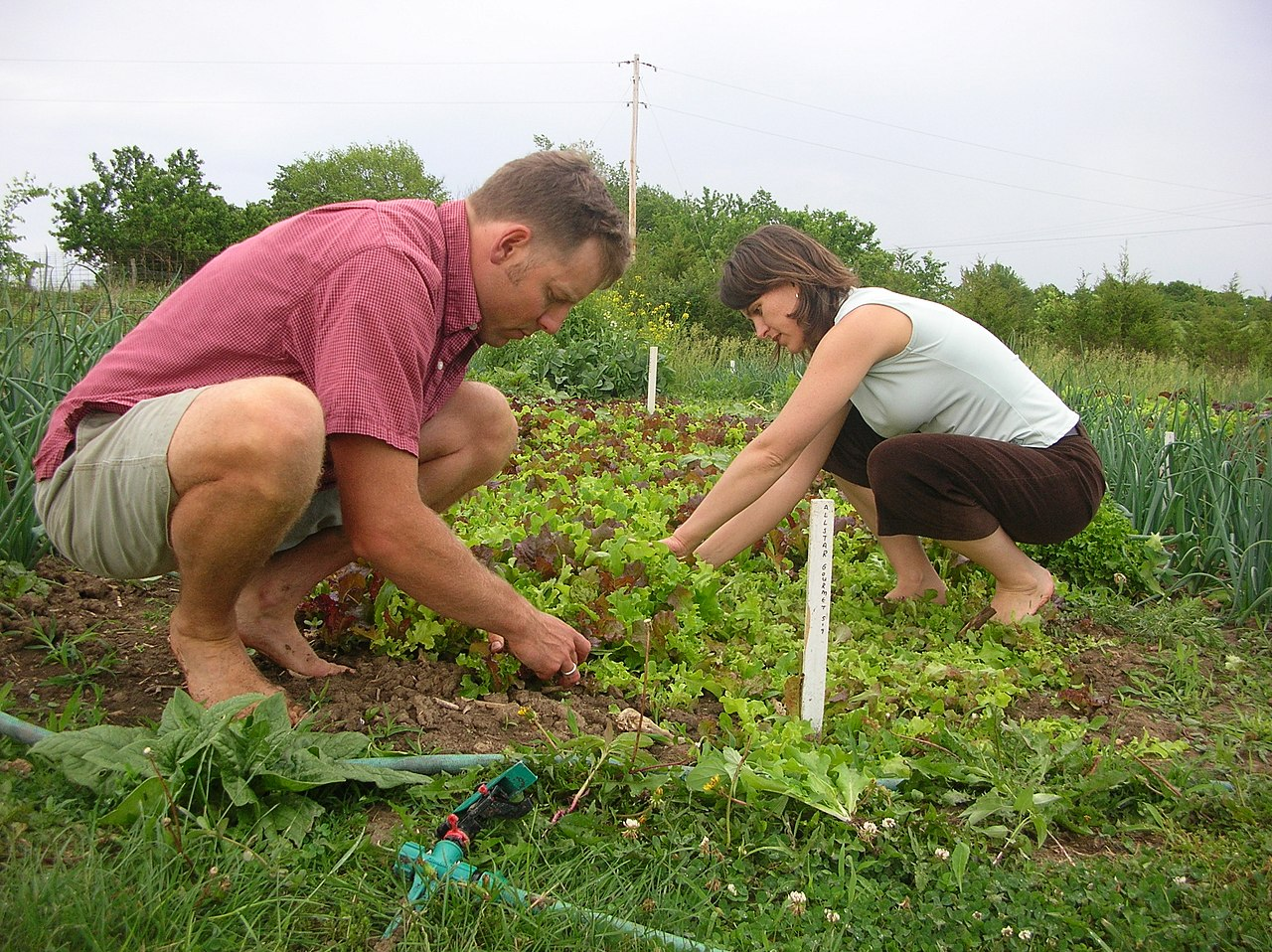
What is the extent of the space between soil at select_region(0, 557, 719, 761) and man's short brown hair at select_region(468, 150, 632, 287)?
112 cm

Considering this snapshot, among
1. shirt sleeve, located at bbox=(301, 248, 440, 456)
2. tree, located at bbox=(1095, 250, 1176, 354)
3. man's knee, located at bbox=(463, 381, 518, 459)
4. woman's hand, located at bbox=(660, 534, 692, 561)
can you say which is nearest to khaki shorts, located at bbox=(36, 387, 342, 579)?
shirt sleeve, located at bbox=(301, 248, 440, 456)

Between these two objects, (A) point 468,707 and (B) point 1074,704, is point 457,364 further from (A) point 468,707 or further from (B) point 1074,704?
(B) point 1074,704

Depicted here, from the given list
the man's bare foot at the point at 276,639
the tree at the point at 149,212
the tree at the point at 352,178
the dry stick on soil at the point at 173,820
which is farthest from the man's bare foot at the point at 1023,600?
the tree at the point at 352,178

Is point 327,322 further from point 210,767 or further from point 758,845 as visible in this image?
point 758,845

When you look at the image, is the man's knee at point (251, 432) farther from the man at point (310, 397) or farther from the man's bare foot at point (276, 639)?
the man's bare foot at point (276, 639)

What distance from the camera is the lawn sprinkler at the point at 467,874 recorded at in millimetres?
1528

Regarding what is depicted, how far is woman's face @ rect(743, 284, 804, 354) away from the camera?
331cm

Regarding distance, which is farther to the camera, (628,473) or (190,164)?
(190,164)

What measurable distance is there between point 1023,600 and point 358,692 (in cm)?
239

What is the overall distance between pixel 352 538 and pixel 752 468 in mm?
1531

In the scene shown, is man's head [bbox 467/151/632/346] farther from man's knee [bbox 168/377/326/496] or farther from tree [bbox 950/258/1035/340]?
tree [bbox 950/258/1035/340]

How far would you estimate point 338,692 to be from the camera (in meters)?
2.36

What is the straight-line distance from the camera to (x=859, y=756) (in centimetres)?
213

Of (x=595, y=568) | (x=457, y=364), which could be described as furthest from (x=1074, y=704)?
(x=457, y=364)
